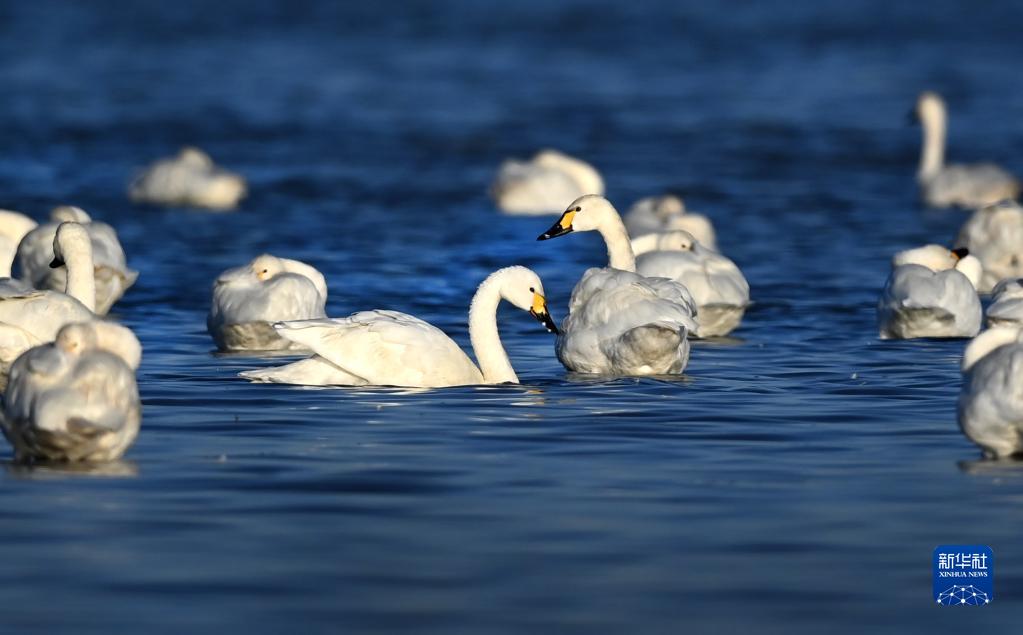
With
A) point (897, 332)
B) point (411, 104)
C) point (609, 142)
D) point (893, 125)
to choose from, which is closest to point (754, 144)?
point (609, 142)

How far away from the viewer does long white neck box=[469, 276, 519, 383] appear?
40.2 ft

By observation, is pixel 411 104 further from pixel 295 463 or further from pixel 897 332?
pixel 295 463

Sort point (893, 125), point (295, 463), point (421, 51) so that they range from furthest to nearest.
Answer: point (421, 51) < point (893, 125) < point (295, 463)

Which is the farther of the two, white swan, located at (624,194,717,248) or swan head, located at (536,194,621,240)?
white swan, located at (624,194,717,248)

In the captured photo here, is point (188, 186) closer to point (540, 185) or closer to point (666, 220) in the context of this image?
point (540, 185)

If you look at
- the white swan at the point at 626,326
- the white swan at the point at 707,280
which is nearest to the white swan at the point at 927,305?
the white swan at the point at 707,280

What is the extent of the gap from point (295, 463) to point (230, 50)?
1864 inches

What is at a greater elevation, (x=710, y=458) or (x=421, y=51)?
(x=421, y=51)

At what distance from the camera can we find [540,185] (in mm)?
25844

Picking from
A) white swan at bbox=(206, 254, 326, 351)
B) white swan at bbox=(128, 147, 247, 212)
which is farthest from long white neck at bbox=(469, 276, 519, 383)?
white swan at bbox=(128, 147, 247, 212)

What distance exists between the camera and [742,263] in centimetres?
2025

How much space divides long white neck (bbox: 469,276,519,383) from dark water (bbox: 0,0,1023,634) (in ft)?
0.57

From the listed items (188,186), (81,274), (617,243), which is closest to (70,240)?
(81,274)
